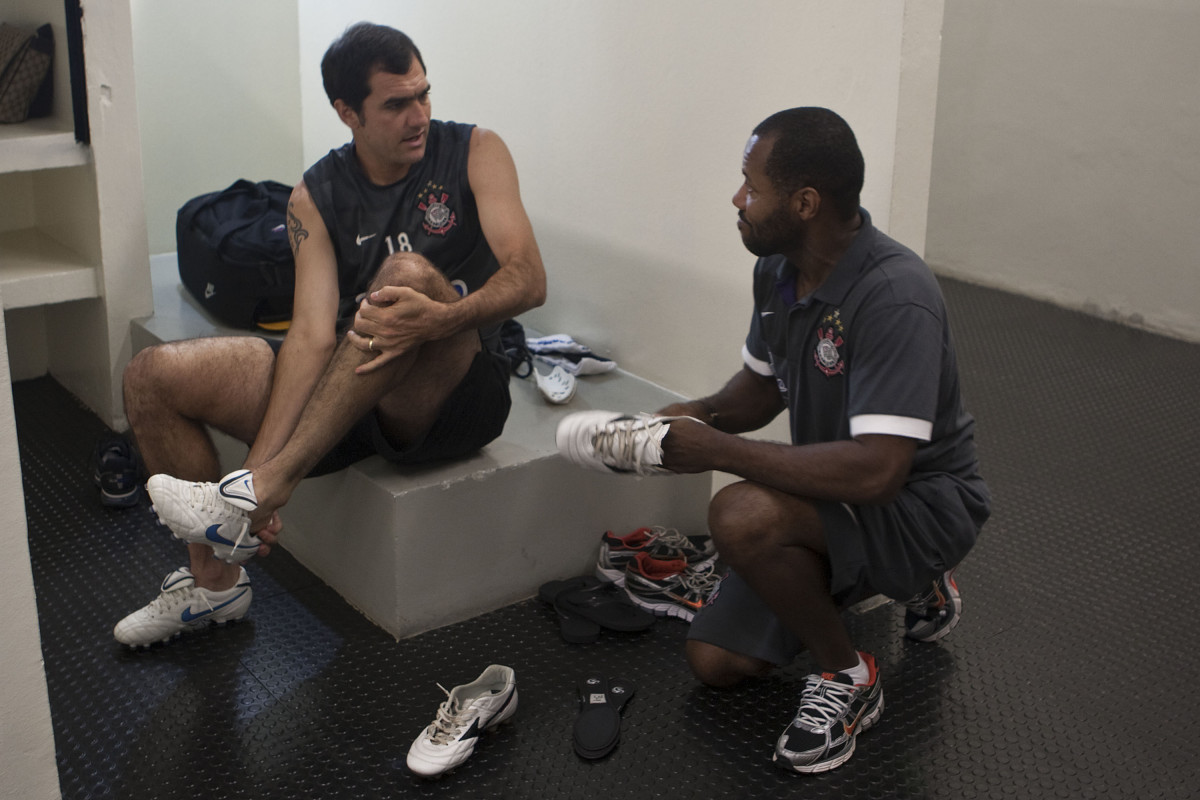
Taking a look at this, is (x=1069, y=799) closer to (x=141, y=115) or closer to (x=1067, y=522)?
(x=1067, y=522)

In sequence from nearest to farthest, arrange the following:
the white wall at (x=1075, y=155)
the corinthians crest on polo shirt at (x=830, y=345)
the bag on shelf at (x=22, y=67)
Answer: the corinthians crest on polo shirt at (x=830, y=345)
the bag on shelf at (x=22, y=67)
the white wall at (x=1075, y=155)

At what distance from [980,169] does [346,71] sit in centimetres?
Answer: 318

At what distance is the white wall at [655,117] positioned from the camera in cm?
216

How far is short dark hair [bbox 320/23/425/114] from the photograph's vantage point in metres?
2.20

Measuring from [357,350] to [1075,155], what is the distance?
10.8 feet

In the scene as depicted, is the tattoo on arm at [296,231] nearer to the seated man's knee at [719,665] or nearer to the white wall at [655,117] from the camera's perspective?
the white wall at [655,117]

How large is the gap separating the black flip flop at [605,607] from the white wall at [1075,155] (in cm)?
278

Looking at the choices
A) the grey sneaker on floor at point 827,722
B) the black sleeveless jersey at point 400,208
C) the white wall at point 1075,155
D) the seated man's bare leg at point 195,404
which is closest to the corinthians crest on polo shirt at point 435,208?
the black sleeveless jersey at point 400,208

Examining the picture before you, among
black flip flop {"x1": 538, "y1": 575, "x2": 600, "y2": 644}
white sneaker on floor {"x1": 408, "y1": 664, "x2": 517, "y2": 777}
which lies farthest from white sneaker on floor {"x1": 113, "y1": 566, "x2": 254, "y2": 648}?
black flip flop {"x1": 538, "y1": 575, "x2": 600, "y2": 644}

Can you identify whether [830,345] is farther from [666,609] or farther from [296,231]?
[296,231]

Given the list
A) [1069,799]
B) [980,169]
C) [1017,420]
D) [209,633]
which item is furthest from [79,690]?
[980,169]

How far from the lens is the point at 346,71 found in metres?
2.22

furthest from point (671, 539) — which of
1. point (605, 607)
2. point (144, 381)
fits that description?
point (144, 381)

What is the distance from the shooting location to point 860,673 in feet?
6.40
